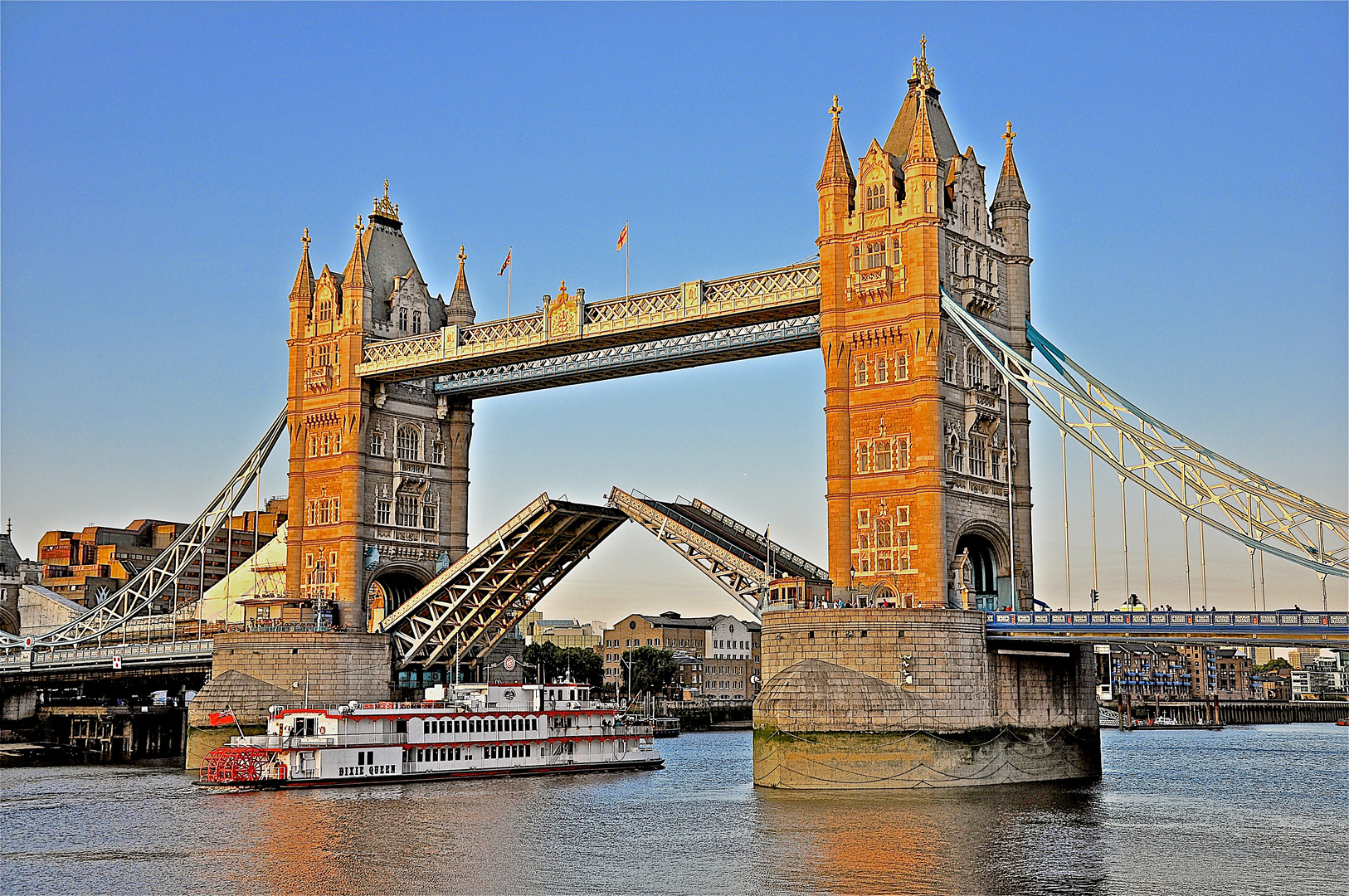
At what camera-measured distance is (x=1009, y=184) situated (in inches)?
2633

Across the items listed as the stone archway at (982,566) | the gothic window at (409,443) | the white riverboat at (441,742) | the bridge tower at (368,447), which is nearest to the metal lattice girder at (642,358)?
the gothic window at (409,443)

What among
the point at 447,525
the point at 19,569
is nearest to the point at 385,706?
the point at 447,525

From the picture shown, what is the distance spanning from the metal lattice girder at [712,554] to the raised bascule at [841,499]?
0.15 metres

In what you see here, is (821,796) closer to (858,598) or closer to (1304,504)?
(858,598)

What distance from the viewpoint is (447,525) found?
83375 millimetres

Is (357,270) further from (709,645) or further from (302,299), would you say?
(709,645)

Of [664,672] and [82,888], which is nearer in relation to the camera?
[82,888]

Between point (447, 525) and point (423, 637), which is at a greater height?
point (447, 525)

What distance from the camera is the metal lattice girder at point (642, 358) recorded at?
66.8 metres

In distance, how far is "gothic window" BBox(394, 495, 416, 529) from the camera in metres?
81.3

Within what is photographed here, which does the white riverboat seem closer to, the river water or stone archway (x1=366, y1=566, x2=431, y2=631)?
the river water

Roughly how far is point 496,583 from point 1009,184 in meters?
31.1

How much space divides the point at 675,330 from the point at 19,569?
233 feet

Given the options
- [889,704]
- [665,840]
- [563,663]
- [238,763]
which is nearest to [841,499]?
[889,704]
